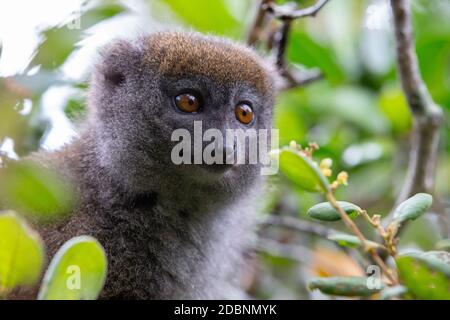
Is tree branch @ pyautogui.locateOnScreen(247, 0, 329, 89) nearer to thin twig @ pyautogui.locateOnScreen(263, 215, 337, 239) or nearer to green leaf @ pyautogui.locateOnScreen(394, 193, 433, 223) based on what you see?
thin twig @ pyautogui.locateOnScreen(263, 215, 337, 239)

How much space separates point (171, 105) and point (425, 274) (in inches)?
91.7

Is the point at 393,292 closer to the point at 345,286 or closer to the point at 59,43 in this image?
the point at 345,286

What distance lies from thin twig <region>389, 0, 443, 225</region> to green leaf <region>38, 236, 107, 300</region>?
110 inches

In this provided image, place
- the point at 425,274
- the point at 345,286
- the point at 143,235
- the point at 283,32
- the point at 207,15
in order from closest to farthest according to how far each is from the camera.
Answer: the point at 425,274 < the point at 345,286 < the point at 143,235 < the point at 283,32 < the point at 207,15

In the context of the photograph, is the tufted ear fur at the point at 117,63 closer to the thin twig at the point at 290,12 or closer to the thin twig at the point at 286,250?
the thin twig at the point at 290,12

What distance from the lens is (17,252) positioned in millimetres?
2328

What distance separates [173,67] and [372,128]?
2.58 metres

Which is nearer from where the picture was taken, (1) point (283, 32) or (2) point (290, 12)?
(2) point (290, 12)

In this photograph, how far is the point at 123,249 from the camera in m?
4.26

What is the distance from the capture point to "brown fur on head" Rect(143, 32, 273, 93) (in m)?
4.44

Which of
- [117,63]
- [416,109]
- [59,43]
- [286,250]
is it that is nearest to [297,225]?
[286,250]
